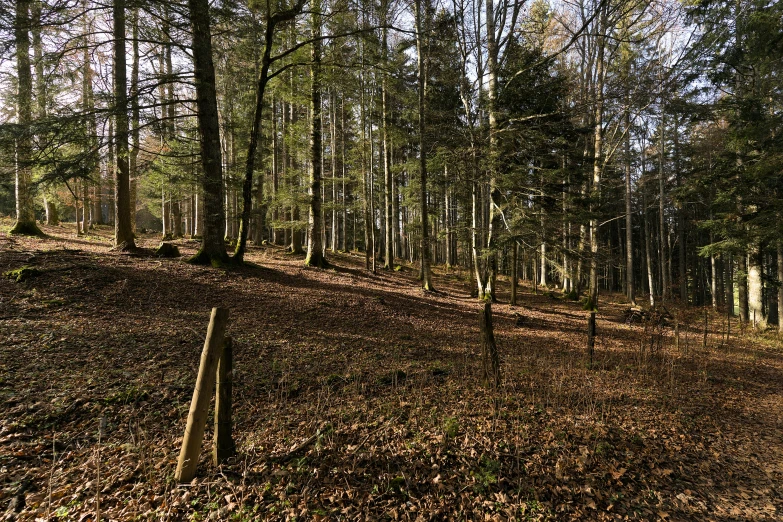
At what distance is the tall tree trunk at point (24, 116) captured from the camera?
731 centimetres

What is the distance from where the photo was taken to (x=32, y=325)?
19.7ft

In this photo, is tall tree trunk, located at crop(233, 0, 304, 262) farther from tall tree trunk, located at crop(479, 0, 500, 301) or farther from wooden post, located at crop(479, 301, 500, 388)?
wooden post, located at crop(479, 301, 500, 388)

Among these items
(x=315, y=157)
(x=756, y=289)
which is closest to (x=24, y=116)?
(x=315, y=157)

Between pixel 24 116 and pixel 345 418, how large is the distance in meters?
13.3

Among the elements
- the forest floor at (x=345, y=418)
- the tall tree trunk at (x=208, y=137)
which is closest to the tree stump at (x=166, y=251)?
the tall tree trunk at (x=208, y=137)

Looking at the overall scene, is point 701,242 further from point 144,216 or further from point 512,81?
point 144,216

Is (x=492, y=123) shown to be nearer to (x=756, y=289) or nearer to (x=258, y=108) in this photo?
(x=258, y=108)

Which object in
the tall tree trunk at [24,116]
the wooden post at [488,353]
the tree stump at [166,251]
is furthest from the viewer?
the tree stump at [166,251]

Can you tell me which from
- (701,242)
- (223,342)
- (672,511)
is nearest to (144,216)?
(223,342)

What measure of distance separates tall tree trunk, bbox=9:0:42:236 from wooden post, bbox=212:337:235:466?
8.69 m

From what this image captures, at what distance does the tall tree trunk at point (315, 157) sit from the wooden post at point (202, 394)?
37.7 feet

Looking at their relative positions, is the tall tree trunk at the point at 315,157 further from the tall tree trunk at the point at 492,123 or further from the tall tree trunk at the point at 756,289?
the tall tree trunk at the point at 756,289

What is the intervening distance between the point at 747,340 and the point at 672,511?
14.1m

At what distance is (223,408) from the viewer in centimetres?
325
